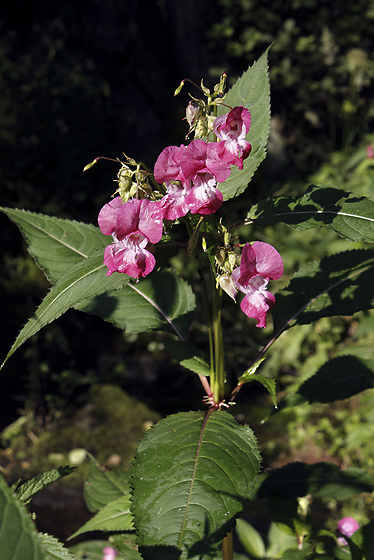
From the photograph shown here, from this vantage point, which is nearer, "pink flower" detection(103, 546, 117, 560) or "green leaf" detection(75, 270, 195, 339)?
"green leaf" detection(75, 270, 195, 339)

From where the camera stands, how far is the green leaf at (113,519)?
1078 millimetres

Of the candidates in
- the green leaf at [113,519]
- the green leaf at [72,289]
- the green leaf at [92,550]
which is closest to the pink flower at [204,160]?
the green leaf at [72,289]

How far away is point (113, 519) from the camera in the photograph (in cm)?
111

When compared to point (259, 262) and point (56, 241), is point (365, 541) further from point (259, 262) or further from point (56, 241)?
point (56, 241)

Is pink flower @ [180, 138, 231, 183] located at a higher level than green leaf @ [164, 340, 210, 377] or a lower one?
higher

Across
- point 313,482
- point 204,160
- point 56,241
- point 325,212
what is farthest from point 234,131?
point 313,482

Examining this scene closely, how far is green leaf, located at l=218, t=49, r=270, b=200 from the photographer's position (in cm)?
92

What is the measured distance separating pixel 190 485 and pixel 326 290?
55cm

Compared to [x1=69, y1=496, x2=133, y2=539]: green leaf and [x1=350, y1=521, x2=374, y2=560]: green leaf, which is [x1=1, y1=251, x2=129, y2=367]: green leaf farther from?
[x1=350, y1=521, x2=374, y2=560]: green leaf

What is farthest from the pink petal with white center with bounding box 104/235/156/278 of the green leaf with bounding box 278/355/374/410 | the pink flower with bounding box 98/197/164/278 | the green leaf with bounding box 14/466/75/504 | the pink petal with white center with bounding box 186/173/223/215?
the green leaf with bounding box 278/355/374/410

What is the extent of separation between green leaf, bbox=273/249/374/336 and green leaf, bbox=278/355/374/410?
19cm

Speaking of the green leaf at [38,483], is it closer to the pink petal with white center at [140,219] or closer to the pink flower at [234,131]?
the pink petal with white center at [140,219]

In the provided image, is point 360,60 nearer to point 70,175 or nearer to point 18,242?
point 70,175

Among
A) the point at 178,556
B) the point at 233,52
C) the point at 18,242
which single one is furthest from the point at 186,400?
the point at 233,52
